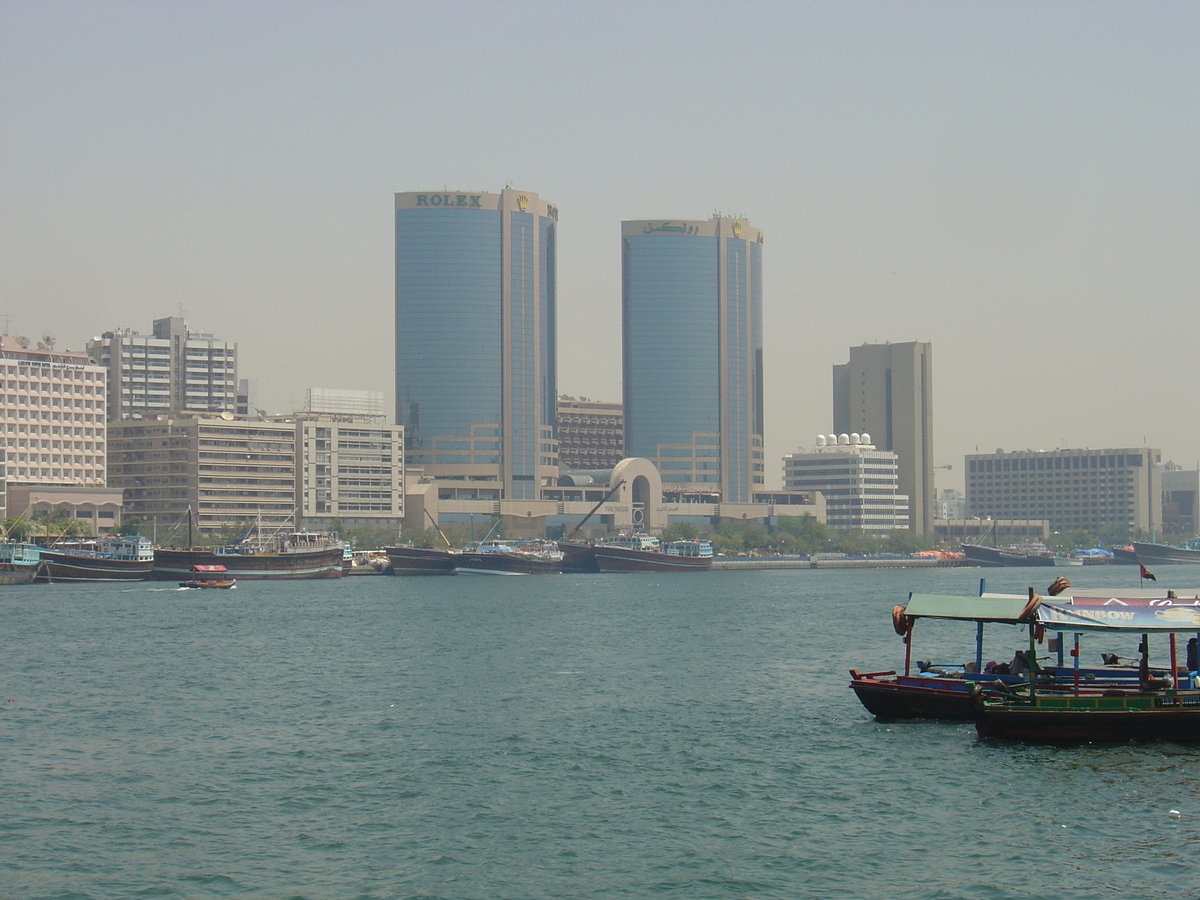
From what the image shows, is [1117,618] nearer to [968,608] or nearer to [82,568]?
[968,608]

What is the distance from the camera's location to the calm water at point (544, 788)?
3366cm

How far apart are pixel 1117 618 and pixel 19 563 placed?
148470 millimetres

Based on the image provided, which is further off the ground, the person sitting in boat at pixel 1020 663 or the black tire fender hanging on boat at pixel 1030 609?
the black tire fender hanging on boat at pixel 1030 609

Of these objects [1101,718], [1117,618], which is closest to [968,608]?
[1117,618]

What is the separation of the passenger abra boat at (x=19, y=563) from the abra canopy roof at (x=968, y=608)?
139233 mm

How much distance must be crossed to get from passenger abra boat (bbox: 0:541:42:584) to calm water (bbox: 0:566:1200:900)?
320ft

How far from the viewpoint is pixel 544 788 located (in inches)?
1687

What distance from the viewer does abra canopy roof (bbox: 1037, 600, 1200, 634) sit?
48312 mm

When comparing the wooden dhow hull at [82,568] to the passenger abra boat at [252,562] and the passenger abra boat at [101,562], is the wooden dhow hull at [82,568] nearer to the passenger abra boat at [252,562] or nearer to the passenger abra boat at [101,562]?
the passenger abra boat at [101,562]

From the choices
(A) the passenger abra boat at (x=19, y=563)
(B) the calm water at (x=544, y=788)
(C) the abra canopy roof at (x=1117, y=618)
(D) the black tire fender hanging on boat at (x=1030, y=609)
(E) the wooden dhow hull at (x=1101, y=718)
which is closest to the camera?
(B) the calm water at (x=544, y=788)

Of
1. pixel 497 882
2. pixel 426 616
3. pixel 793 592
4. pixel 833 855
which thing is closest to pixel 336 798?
pixel 497 882

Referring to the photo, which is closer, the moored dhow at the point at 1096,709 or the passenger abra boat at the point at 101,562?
the moored dhow at the point at 1096,709

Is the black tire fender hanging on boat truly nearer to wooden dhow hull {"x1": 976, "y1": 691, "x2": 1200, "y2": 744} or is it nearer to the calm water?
wooden dhow hull {"x1": 976, "y1": 691, "x2": 1200, "y2": 744}

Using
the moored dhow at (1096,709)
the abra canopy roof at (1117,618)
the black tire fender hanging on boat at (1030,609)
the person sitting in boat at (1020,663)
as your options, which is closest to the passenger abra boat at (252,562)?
the person sitting in boat at (1020,663)
